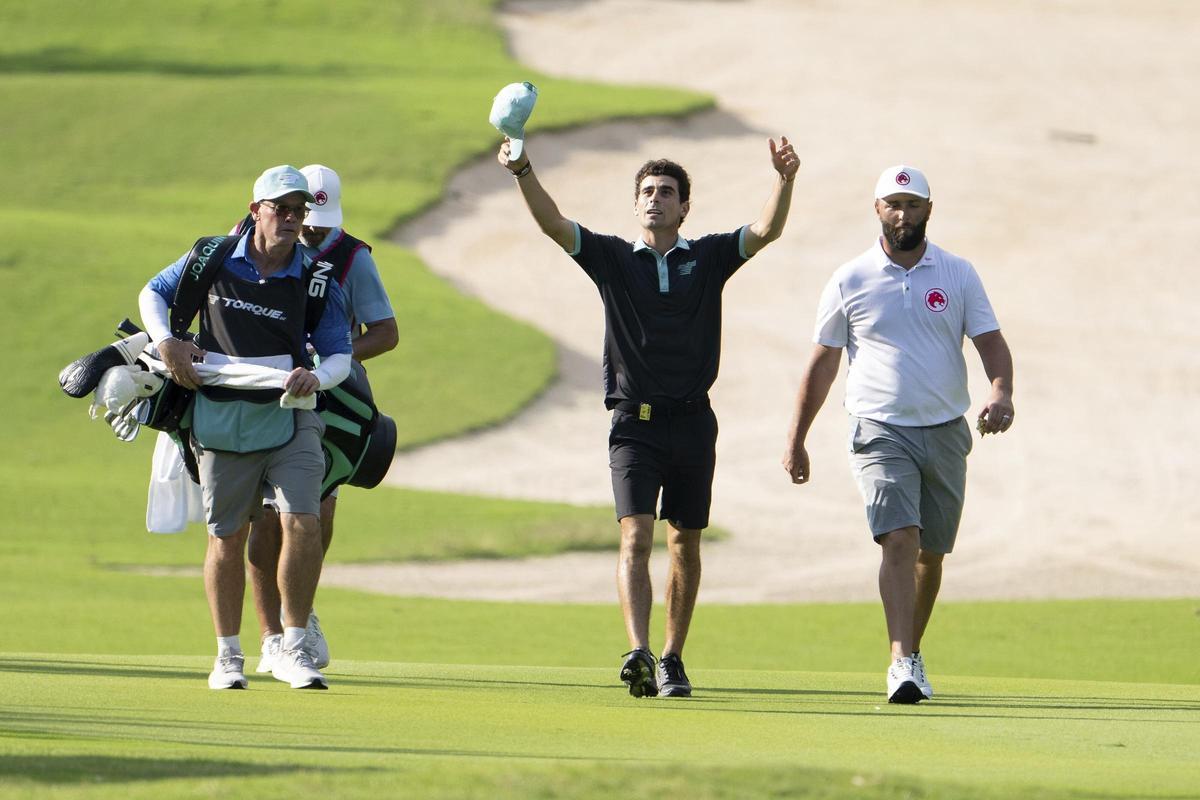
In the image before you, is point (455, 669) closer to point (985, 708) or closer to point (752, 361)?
point (985, 708)

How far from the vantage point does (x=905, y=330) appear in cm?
873

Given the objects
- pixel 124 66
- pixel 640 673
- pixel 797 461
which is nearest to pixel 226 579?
pixel 640 673

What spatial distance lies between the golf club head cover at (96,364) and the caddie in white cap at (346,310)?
0.99 metres

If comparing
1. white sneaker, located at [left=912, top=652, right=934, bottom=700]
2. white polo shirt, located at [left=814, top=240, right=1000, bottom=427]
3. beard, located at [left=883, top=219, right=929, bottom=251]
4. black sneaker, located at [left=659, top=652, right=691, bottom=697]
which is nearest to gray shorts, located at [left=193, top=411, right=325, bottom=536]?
black sneaker, located at [left=659, top=652, right=691, bottom=697]

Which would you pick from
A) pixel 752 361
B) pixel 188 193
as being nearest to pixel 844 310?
pixel 752 361

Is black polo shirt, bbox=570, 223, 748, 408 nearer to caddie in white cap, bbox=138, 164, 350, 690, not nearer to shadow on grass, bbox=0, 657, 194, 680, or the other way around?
caddie in white cap, bbox=138, 164, 350, 690

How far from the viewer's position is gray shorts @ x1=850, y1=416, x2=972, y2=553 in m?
8.67

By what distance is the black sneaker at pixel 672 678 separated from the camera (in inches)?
334

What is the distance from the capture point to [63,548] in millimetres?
19391

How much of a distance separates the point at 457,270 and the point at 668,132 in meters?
7.02

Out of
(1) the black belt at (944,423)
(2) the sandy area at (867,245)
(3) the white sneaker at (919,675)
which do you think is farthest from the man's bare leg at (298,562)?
(2) the sandy area at (867,245)

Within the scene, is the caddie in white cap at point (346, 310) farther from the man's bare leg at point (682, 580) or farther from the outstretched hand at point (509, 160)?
the man's bare leg at point (682, 580)

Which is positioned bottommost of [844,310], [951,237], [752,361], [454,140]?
[844,310]

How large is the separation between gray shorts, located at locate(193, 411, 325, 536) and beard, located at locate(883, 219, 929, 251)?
99.6 inches
